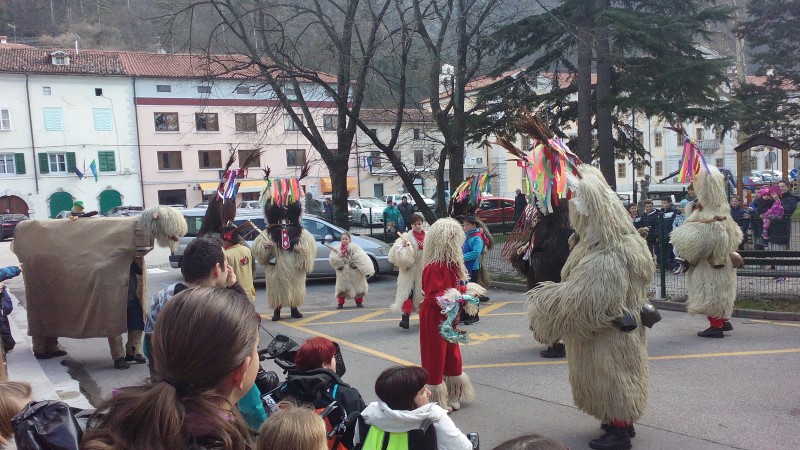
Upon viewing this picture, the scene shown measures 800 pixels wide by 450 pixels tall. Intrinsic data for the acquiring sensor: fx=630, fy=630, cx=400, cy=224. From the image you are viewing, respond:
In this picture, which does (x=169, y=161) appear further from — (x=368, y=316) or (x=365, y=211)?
(x=368, y=316)

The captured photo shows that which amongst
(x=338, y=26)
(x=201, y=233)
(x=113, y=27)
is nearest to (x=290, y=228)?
(x=201, y=233)

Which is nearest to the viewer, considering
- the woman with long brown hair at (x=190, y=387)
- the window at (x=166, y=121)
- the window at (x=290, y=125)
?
the woman with long brown hair at (x=190, y=387)

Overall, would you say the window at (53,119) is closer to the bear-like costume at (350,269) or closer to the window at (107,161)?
the window at (107,161)

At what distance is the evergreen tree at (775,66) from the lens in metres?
29.8

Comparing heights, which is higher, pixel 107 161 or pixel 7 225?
pixel 107 161

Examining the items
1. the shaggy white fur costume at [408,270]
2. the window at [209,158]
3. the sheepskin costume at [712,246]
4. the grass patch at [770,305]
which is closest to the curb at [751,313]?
the grass patch at [770,305]

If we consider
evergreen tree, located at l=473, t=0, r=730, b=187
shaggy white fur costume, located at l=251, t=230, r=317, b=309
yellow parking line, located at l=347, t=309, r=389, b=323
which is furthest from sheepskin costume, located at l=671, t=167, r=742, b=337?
evergreen tree, located at l=473, t=0, r=730, b=187

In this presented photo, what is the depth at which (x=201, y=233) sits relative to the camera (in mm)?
7812

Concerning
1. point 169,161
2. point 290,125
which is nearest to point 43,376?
point 290,125

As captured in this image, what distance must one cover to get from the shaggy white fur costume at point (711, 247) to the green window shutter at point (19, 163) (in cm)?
4418

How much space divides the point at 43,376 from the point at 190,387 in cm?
601

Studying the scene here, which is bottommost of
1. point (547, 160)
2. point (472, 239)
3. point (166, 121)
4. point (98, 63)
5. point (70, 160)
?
point (472, 239)

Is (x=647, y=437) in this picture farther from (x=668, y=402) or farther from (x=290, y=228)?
(x=290, y=228)

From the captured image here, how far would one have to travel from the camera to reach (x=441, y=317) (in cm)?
559
